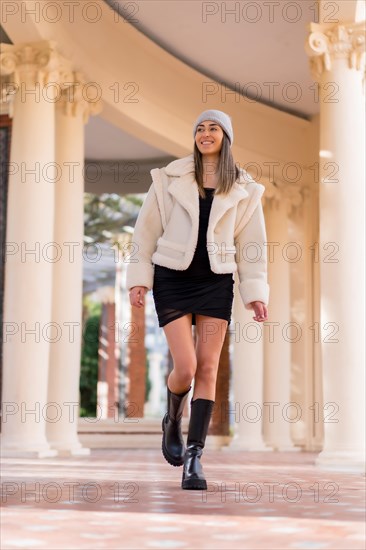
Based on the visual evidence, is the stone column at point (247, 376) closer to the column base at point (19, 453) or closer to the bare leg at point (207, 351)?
the column base at point (19, 453)

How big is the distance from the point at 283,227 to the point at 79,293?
8608 millimetres

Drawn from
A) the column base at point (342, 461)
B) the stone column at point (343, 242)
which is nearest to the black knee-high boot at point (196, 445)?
the column base at point (342, 461)

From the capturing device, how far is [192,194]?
6898 millimetres

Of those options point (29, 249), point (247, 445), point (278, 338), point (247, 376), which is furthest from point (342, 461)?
point (278, 338)

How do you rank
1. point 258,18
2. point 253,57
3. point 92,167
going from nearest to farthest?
point 258,18 < point 253,57 < point 92,167

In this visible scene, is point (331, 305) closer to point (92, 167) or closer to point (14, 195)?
point (14, 195)

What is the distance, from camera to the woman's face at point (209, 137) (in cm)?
696

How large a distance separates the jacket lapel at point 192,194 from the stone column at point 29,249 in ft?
23.8

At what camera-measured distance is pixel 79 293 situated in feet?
52.6

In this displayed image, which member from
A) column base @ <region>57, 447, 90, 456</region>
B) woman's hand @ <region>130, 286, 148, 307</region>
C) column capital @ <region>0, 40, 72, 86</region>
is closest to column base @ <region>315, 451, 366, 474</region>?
woman's hand @ <region>130, 286, 148, 307</region>

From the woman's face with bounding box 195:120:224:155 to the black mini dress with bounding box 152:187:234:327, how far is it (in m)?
0.45

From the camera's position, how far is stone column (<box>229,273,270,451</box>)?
22.3 metres

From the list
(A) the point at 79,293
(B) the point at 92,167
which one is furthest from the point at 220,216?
(B) the point at 92,167

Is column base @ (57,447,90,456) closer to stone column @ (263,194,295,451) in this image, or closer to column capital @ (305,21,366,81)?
column capital @ (305,21,366,81)
